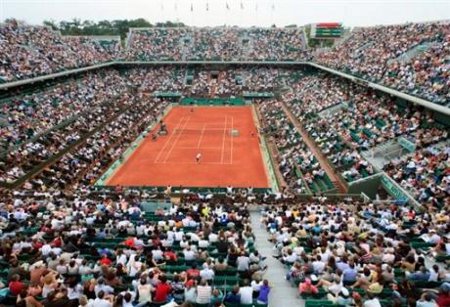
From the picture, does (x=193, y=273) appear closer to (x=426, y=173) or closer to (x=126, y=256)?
(x=126, y=256)

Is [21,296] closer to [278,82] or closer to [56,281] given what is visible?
[56,281]

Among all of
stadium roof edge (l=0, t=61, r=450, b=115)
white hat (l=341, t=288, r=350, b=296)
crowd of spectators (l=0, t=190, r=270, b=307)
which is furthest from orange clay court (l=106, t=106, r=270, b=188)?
white hat (l=341, t=288, r=350, b=296)

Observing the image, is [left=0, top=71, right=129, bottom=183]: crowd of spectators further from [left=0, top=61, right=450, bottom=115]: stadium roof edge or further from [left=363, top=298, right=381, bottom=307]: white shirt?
[left=363, top=298, right=381, bottom=307]: white shirt

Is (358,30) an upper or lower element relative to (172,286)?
upper

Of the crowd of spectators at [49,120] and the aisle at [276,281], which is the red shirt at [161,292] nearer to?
the aisle at [276,281]

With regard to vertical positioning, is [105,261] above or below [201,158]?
above

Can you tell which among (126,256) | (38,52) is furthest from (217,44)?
(126,256)

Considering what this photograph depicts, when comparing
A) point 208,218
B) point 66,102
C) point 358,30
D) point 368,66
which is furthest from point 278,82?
point 208,218
